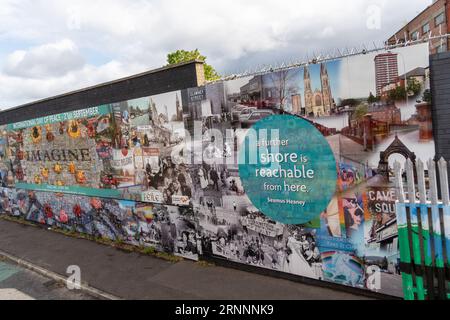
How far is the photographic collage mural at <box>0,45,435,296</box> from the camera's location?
19.0 ft

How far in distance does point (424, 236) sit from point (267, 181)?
11.4 feet

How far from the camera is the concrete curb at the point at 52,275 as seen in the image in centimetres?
764

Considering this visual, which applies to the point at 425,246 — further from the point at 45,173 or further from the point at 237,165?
the point at 45,173

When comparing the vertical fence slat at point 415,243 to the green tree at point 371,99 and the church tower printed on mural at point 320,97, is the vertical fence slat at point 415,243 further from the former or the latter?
the church tower printed on mural at point 320,97

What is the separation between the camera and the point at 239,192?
7.85 metres

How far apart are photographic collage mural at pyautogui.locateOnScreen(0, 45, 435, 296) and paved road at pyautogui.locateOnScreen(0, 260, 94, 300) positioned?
2577 millimetres

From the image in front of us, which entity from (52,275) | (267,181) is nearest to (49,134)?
(52,275)

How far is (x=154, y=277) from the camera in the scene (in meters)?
8.25

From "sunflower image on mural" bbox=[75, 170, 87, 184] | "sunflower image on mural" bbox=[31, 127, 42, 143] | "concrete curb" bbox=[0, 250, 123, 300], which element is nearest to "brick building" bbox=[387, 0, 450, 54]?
"sunflower image on mural" bbox=[75, 170, 87, 184]

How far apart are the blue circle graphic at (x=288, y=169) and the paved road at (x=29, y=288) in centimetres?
463

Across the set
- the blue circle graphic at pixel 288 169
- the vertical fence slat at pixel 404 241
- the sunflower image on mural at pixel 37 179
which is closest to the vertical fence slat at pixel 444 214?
the vertical fence slat at pixel 404 241

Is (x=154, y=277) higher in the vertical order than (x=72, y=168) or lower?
lower
